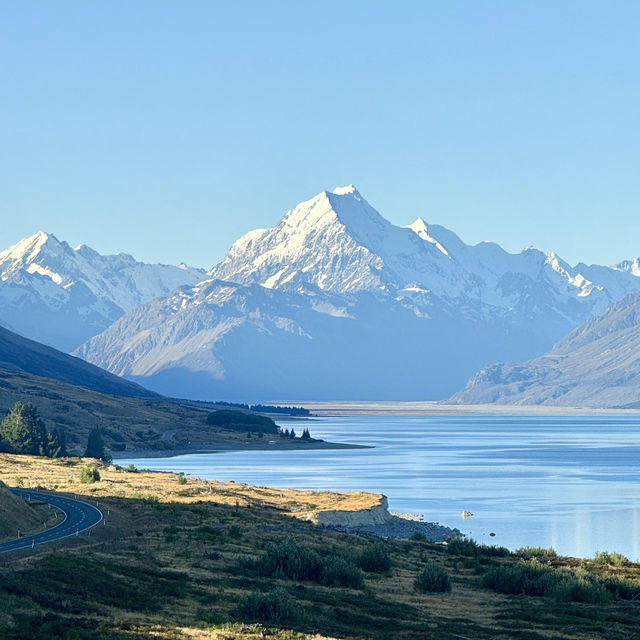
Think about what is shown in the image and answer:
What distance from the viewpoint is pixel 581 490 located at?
168 metres

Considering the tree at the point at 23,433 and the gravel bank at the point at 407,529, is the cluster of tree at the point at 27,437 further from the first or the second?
the gravel bank at the point at 407,529

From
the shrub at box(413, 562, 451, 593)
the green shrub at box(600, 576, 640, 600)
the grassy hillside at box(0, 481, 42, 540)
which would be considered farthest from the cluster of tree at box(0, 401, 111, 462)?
the green shrub at box(600, 576, 640, 600)

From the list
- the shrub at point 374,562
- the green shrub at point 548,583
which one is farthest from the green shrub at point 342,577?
the green shrub at point 548,583

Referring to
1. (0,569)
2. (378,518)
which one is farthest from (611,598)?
(378,518)

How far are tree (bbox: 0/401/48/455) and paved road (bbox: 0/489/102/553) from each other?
9040cm

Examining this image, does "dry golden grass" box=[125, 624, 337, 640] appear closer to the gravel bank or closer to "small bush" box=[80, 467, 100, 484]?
the gravel bank

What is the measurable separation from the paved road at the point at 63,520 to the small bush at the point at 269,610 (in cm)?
1760

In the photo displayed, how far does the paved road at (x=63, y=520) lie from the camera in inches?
2566

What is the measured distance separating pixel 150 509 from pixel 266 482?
7917cm

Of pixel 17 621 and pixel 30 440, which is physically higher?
pixel 30 440

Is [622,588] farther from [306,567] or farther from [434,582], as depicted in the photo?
[306,567]

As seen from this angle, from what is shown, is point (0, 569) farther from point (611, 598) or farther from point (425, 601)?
point (611, 598)

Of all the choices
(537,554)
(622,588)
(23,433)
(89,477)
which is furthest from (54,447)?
(622,588)

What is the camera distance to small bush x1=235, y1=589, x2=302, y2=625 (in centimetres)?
4809
